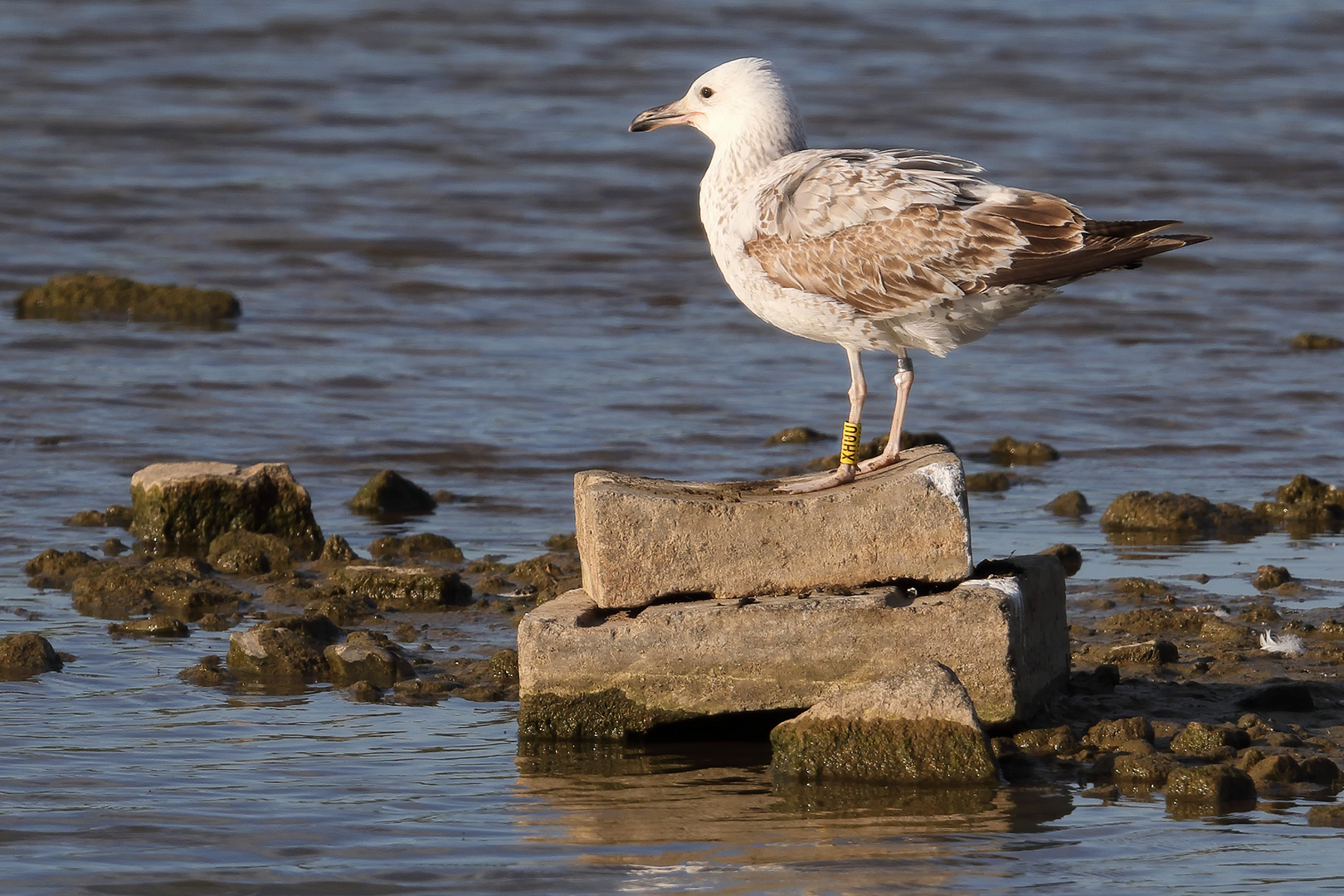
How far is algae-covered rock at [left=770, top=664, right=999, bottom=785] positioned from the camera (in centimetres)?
655

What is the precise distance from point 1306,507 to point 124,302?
947 centimetres

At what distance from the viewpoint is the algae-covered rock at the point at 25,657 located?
7.92 metres

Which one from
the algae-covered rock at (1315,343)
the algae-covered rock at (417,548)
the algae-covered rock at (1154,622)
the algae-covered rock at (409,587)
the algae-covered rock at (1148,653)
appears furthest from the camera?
the algae-covered rock at (1315,343)

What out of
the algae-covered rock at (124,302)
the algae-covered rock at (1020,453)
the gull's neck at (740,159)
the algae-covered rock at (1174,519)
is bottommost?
the algae-covered rock at (1174,519)

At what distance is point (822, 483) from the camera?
756cm

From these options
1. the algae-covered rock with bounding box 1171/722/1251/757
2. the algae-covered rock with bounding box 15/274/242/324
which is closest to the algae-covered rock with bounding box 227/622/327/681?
the algae-covered rock with bounding box 1171/722/1251/757

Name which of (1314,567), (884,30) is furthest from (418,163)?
(1314,567)

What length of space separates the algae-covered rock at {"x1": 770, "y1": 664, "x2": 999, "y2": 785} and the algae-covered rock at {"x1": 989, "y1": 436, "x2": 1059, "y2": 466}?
18.8 ft

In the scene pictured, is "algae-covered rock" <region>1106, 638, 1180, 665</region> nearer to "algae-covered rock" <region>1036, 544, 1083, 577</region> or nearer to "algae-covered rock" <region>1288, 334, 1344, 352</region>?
"algae-covered rock" <region>1036, 544, 1083, 577</region>

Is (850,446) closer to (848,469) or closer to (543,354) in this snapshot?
(848,469)

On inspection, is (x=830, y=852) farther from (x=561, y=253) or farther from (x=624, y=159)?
(x=624, y=159)

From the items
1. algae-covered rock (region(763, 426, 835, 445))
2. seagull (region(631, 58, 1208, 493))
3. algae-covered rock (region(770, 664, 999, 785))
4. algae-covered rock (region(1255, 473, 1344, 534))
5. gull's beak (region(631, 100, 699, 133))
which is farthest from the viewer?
algae-covered rock (region(763, 426, 835, 445))

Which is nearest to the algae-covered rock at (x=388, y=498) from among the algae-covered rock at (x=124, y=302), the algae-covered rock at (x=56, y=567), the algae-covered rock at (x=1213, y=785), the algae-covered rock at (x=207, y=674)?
the algae-covered rock at (x=56, y=567)

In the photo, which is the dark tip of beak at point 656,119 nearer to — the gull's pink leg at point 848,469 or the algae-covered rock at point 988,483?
the gull's pink leg at point 848,469
